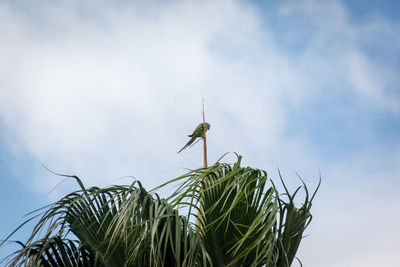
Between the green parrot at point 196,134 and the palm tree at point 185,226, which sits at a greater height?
the green parrot at point 196,134

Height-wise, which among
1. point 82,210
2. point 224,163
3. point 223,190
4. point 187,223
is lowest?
point 82,210

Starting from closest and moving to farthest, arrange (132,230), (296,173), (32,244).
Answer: (132,230) < (32,244) < (296,173)

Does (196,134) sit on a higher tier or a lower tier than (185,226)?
higher

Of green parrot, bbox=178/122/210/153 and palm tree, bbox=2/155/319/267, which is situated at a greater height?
green parrot, bbox=178/122/210/153

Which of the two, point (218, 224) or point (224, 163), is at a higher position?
point (224, 163)

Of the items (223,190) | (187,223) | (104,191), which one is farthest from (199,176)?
(104,191)

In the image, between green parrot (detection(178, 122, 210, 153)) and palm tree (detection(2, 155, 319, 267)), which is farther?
green parrot (detection(178, 122, 210, 153))

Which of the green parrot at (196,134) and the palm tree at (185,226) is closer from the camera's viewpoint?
the palm tree at (185,226)

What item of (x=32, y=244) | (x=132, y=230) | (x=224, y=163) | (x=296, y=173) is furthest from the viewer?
(x=224, y=163)

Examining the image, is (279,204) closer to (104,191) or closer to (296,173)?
(296,173)

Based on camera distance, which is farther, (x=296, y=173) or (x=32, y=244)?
(x=296, y=173)

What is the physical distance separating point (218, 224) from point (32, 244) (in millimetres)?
1299

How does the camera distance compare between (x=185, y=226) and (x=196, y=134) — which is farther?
(x=196, y=134)

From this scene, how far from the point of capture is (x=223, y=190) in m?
3.53
